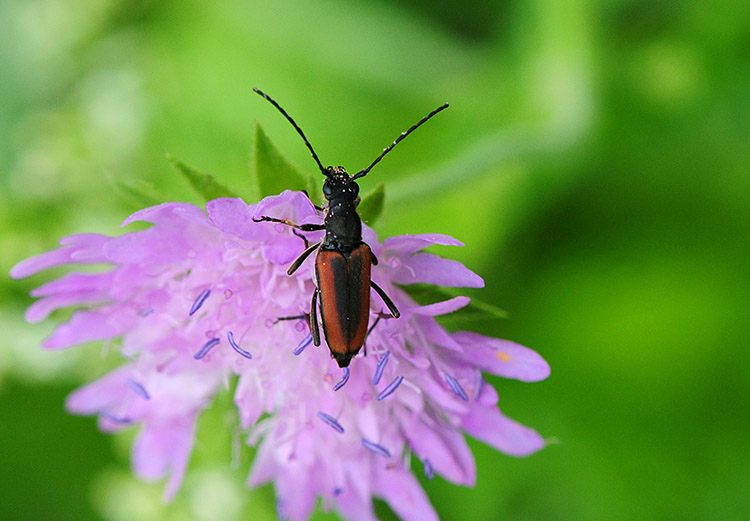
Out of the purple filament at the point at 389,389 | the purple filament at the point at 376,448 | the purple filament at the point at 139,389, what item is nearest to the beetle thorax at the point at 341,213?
the purple filament at the point at 389,389

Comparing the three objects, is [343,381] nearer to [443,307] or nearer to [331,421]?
[331,421]

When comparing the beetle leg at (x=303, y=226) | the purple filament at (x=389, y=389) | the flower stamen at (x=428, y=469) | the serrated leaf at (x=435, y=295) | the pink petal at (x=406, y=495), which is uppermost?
the beetle leg at (x=303, y=226)

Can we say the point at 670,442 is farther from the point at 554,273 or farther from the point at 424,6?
the point at 424,6

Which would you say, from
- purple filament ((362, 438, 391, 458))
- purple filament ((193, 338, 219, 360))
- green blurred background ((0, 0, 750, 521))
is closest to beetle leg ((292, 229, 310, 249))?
purple filament ((193, 338, 219, 360))

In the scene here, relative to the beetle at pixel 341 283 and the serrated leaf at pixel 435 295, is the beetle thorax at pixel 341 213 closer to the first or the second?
the beetle at pixel 341 283

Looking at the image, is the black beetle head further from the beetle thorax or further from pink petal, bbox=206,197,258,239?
pink petal, bbox=206,197,258,239

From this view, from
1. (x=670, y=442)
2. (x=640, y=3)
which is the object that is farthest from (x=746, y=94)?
(x=670, y=442)
